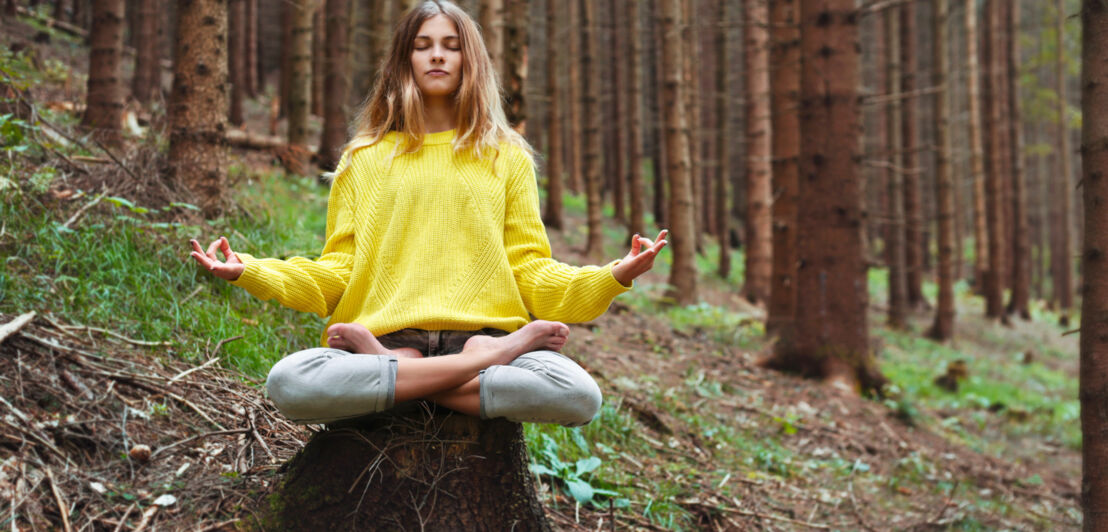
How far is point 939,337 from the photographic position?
1285cm

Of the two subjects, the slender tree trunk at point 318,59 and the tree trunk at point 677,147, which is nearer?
the tree trunk at point 677,147

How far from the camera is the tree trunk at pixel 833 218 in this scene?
7160 mm

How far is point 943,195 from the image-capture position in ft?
43.4

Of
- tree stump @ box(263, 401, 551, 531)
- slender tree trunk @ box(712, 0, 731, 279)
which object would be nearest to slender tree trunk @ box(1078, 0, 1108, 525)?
tree stump @ box(263, 401, 551, 531)

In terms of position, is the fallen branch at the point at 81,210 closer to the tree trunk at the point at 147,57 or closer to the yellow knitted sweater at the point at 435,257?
the yellow knitted sweater at the point at 435,257

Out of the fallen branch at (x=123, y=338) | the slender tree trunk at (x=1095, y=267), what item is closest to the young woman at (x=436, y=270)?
the fallen branch at (x=123, y=338)

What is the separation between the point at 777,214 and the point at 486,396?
797cm

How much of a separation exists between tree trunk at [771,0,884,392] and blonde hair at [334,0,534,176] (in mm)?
4928

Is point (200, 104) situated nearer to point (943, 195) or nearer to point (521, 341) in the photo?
point (521, 341)

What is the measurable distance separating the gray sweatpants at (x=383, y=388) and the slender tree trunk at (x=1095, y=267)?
215 centimetres

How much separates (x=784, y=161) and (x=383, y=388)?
7809 mm

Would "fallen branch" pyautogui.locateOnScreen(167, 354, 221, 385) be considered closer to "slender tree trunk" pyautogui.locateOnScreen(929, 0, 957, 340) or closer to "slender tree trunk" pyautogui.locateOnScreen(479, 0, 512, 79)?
"slender tree trunk" pyautogui.locateOnScreen(479, 0, 512, 79)

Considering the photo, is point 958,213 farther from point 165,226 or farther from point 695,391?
point 165,226

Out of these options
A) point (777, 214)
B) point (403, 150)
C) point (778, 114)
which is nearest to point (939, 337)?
point (777, 214)
